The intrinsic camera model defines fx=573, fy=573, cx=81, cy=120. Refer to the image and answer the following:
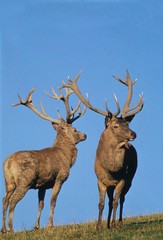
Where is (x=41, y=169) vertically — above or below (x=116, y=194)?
above

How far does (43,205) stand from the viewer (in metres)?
15.0

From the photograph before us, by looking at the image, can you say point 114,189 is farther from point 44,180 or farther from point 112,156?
point 44,180

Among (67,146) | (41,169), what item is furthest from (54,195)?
(67,146)

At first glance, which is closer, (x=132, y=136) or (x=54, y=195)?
(x=132, y=136)

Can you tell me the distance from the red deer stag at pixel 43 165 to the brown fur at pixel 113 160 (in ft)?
6.98

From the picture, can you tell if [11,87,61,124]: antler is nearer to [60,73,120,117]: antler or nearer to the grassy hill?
[60,73,120,117]: antler

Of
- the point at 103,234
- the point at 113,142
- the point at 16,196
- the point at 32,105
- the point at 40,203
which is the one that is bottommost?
the point at 103,234

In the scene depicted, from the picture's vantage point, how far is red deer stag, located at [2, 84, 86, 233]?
13969mm

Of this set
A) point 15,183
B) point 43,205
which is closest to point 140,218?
point 43,205

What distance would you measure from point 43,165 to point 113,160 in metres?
2.72

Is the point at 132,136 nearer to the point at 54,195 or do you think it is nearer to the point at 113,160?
the point at 113,160

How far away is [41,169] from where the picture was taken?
14.6m

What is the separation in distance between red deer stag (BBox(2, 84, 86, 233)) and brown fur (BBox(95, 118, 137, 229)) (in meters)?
2.13

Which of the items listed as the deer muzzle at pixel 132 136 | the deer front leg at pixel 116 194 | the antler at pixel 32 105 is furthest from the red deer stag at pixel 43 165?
the deer muzzle at pixel 132 136
